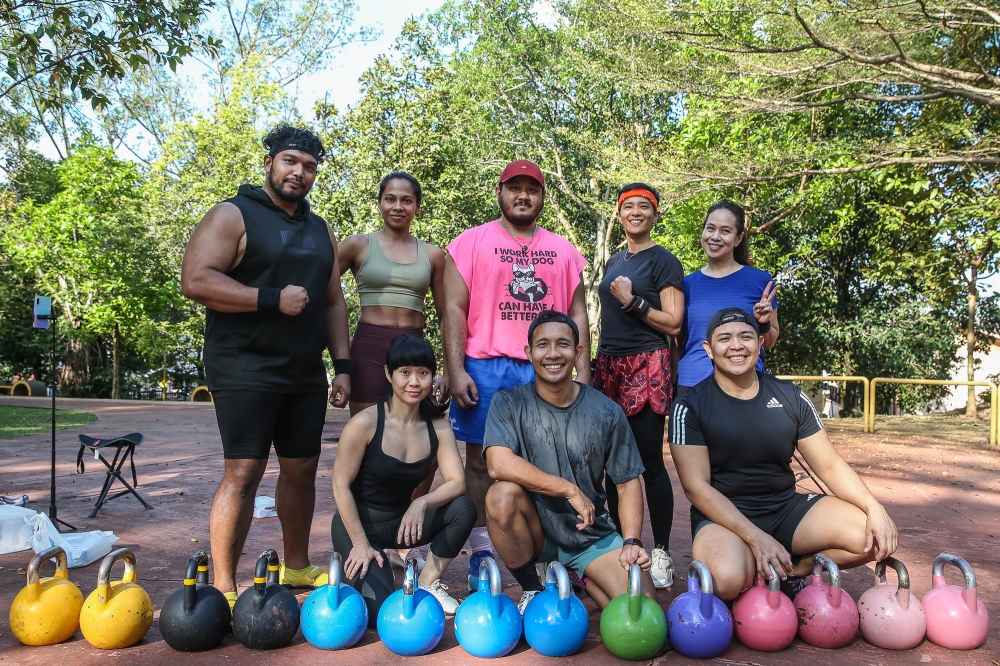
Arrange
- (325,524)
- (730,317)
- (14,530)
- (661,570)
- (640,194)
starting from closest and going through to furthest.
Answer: (730,317) → (661,570) → (640,194) → (14,530) → (325,524)

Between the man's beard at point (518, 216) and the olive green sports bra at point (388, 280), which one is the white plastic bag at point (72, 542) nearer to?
the olive green sports bra at point (388, 280)

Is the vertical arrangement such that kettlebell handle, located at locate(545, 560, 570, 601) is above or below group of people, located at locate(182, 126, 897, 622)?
below

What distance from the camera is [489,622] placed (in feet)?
10.7

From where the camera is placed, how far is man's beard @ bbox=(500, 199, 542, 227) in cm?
444

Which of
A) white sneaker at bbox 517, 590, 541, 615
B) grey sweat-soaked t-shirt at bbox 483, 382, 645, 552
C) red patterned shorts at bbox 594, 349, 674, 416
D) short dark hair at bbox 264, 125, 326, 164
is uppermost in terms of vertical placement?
short dark hair at bbox 264, 125, 326, 164

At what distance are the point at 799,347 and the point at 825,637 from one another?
753 inches

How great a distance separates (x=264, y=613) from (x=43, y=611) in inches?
36.1

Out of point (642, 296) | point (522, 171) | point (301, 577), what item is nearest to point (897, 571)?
point (642, 296)

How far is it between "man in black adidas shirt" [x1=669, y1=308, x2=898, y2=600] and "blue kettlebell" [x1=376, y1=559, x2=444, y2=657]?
1259 millimetres

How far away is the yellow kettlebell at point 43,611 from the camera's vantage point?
3250mm

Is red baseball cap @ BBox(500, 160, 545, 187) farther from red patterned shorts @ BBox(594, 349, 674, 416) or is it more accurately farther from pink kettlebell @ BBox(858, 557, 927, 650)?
pink kettlebell @ BBox(858, 557, 927, 650)

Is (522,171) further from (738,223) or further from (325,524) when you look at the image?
(325,524)

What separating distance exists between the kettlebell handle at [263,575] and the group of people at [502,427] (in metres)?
0.34

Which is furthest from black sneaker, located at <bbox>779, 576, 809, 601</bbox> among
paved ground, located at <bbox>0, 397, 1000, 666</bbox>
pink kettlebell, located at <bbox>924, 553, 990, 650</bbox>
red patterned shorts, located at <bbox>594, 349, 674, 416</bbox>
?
red patterned shorts, located at <bbox>594, 349, 674, 416</bbox>
